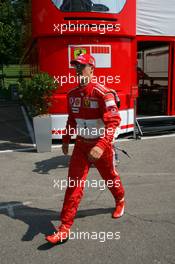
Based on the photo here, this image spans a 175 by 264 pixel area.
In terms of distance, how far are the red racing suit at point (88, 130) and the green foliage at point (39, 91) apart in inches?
147

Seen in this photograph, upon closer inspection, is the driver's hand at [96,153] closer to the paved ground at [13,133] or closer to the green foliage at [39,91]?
the green foliage at [39,91]

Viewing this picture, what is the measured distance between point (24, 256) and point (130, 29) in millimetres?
6678

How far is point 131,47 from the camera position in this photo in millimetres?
8898

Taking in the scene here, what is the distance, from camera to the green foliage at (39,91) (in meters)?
7.41

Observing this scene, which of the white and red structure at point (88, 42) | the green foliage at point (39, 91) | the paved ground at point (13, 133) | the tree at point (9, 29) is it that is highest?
the tree at point (9, 29)

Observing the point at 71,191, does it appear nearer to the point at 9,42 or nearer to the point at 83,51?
the point at 83,51

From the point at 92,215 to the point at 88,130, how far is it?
1216 millimetres

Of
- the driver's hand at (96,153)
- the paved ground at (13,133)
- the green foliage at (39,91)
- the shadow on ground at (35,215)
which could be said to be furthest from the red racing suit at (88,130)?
the paved ground at (13,133)

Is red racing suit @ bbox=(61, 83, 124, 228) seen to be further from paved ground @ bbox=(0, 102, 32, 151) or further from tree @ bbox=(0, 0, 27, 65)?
tree @ bbox=(0, 0, 27, 65)

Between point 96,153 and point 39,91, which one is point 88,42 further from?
point 96,153

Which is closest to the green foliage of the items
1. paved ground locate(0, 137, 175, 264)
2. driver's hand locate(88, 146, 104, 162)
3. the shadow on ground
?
paved ground locate(0, 137, 175, 264)

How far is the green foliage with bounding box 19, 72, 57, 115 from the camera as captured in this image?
24.3 ft

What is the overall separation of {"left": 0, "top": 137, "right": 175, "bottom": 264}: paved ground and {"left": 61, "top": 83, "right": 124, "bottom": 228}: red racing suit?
431 mm

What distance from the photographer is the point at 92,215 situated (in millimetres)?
4250
